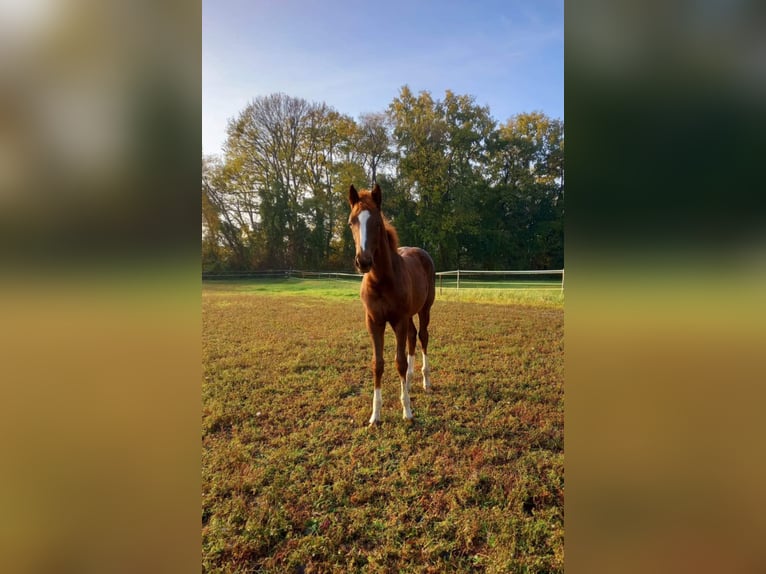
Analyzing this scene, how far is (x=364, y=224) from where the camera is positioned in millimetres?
2457

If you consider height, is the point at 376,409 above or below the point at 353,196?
below

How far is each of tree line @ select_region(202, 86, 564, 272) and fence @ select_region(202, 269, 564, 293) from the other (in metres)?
0.40

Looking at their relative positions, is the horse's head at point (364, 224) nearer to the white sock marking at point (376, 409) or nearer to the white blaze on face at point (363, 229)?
the white blaze on face at point (363, 229)

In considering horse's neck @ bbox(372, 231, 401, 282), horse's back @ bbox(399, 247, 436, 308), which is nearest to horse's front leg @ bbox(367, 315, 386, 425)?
horse's neck @ bbox(372, 231, 401, 282)

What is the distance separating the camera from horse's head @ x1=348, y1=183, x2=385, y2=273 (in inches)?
95.7

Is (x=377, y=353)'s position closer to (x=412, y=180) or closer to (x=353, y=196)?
(x=353, y=196)
